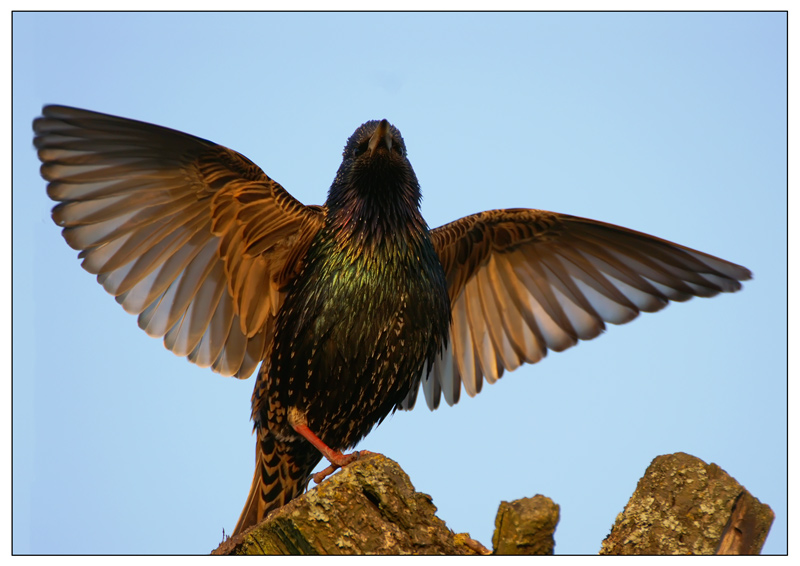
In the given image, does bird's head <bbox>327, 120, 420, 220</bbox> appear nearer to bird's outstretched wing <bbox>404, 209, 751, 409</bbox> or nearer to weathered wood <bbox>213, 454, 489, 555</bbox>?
bird's outstretched wing <bbox>404, 209, 751, 409</bbox>

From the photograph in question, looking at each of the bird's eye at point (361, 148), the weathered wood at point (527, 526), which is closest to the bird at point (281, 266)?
the bird's eye at point (361, 148)

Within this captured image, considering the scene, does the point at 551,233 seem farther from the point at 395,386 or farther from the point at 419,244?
the point at 395,386

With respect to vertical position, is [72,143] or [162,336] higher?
[72,143]

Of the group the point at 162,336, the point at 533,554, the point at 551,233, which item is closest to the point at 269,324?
the point at 162,336

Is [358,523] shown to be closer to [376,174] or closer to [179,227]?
[376,174]

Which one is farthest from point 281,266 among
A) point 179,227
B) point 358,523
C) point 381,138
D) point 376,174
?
point 358,523

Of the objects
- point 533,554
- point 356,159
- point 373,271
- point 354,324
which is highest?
point 356,159
